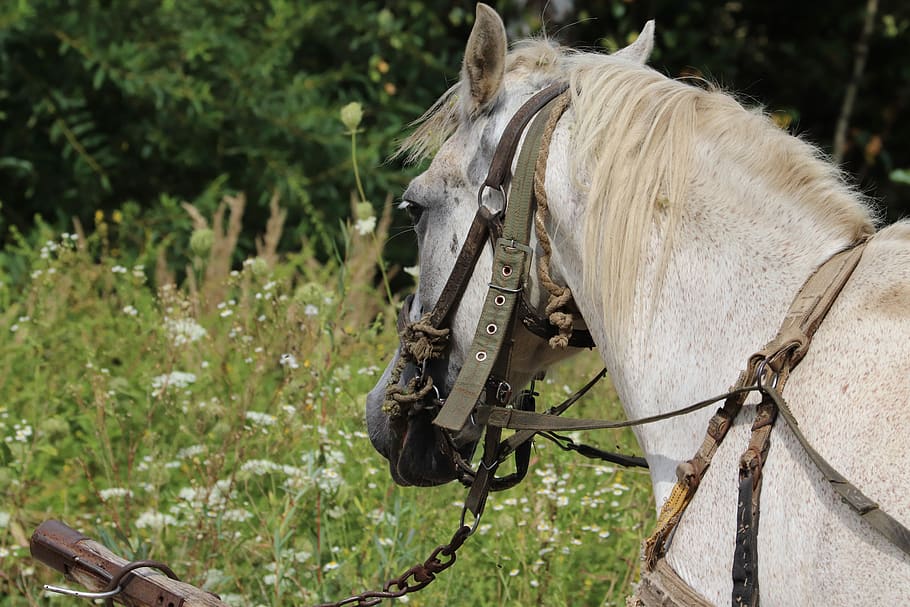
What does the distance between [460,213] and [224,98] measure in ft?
15.8

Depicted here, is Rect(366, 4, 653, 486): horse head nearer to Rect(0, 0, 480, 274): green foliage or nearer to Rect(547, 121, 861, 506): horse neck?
Rect(547, 121, 861, 506): horse neck

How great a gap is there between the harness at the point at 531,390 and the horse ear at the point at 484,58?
97 mm

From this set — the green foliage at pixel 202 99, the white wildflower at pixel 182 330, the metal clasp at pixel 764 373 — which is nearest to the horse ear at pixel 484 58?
the metal clasp at pixel 764 373

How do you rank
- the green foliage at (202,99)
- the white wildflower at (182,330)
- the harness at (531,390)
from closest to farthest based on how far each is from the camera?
the harness at (531,390)
the white wildflower at (182,330)
the green foliage at (202,99)

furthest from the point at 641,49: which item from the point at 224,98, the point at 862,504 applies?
the point at 224,98

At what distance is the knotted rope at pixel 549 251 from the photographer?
5.90 feet

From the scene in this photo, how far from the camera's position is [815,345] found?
1.53 m

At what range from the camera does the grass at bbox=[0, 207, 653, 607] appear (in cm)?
277

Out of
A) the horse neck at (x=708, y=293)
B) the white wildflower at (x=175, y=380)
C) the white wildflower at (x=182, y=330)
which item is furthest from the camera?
the white wildflower at (x=182, y=330)

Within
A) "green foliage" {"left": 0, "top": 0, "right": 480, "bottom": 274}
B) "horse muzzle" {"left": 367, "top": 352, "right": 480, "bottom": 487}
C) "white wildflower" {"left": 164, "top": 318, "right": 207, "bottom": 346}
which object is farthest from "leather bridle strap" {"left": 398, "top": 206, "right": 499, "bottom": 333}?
"green foliage" {"left": 0, "top": 0, "right": 480, "bottom": 274}

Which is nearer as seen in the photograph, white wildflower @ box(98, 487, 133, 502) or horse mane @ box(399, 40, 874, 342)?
horse mane @ box(399, 40, 874, 342)

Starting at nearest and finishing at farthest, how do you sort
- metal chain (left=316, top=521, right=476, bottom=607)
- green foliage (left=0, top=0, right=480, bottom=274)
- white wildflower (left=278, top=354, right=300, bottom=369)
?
1. metal chain (left=316, top=521, right=476, bottom=607)
2. white wildflower (left=278, top=354, right=300, bottom=369)
3. green foliage (left=0, top=0, right=480, bottom=274)

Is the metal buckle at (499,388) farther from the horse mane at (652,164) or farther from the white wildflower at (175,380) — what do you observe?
the white wildflower at (175,380)

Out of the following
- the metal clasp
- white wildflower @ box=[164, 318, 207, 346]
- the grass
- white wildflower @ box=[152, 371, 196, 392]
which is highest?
the metal clasp
